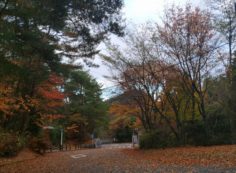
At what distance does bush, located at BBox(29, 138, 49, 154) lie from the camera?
30.3 m

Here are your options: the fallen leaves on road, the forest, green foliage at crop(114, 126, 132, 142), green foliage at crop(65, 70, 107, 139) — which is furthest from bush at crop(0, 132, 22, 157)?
green foliage at crop(114, 126, 132, 142)

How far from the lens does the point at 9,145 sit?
2436 cm

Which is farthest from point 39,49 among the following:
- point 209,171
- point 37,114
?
point 37,114

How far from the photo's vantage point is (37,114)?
3284cm

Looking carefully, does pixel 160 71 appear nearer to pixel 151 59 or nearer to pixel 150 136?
pixel 151 59

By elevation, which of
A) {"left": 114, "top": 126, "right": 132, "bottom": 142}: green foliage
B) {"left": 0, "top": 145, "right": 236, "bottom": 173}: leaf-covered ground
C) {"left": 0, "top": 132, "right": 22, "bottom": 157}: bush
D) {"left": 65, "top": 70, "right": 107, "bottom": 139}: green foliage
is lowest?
{"left": 0, "top": 145, "right": 236, "bottom": 173}: leaf-covered ground

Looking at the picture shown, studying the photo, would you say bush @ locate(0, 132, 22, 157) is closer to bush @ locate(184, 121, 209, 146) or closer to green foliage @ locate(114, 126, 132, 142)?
bush @ locate(184, 121, 209, 146)

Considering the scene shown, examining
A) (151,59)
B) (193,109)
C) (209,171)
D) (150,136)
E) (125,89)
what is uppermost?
(151,59)

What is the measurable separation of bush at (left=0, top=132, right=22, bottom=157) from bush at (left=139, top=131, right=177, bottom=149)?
9922 mm

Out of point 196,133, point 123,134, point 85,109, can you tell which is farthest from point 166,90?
point 123,134

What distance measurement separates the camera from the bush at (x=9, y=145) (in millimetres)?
23812

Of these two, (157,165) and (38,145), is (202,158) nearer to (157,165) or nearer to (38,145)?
(157,165)

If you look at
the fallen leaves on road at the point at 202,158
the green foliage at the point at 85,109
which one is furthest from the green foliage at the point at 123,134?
the fallen leaves on road at the point at 202,158

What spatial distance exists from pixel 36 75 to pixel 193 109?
1372 cm
